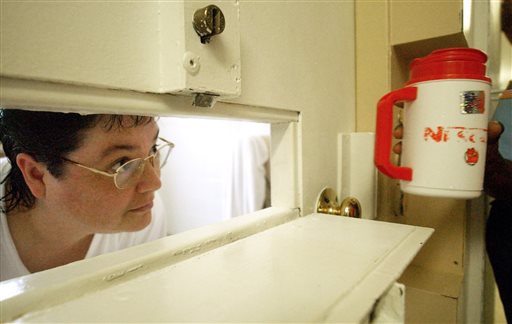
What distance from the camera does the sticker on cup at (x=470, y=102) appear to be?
0.45 metres

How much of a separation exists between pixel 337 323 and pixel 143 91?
32cm

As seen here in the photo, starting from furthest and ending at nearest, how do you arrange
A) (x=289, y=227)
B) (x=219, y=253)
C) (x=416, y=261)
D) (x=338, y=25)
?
(x=416, y=261), (x=338, y=25), (x=289, y=227), (x=219, y=253)

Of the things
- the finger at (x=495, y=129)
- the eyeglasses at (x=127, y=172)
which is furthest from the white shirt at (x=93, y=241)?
the finger at (x=495, y=129)

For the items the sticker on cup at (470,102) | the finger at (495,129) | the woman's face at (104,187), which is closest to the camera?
the sticker on cup at (470,102)

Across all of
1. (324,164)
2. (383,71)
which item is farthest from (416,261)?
(383,71)

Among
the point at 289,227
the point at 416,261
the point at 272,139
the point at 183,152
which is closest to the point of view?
the point at 289,227

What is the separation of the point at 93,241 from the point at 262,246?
0.85 meters

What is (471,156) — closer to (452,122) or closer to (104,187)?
(452,122)

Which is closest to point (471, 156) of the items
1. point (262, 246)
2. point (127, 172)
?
point (262, 246)

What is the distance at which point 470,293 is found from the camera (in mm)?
843

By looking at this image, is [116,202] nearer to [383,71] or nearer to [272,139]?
[272,139]

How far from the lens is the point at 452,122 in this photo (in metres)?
0.45

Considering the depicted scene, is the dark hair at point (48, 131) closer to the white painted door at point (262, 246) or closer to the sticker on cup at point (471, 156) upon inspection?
the white painted door at point (262, 246)

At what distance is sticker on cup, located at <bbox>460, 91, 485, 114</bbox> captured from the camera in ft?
1.47
